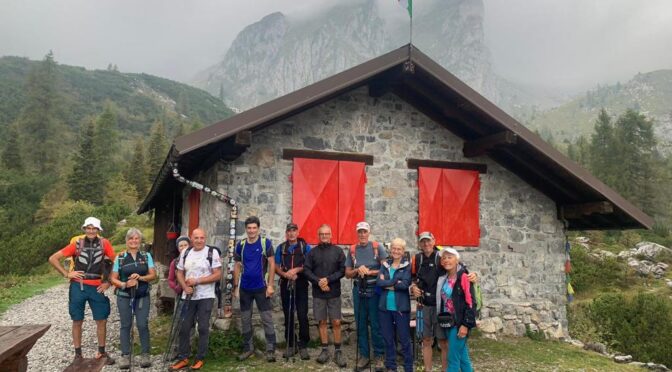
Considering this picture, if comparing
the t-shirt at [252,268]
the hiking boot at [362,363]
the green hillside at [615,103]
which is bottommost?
the hiking boot at [362,363]

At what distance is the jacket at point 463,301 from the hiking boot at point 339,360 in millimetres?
1915

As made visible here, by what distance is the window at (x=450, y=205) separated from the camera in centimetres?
853

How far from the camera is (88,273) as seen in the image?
611 cm

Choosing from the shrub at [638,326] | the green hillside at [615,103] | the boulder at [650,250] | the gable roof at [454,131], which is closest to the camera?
the gable roof at [454,131]

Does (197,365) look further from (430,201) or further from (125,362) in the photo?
(430,201)

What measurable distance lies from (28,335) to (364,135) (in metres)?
5.77

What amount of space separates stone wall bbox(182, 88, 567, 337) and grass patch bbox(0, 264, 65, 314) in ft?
28.6

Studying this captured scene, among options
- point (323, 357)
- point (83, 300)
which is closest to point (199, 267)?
point (83, 300)

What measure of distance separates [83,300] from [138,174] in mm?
38090

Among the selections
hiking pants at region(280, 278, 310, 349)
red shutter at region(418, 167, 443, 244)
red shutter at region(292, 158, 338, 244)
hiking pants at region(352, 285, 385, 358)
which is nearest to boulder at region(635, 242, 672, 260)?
red shutter at region(418, 167, 443, 244)

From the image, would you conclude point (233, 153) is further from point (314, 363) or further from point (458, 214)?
point (458, 214)

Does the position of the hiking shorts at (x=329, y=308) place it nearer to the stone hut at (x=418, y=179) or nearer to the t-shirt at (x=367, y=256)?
the t-shirt at (x=367, y=256)

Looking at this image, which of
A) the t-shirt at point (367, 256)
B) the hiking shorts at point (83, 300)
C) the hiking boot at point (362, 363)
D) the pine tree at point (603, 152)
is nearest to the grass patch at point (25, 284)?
the hiking shorts at point (83, 300)

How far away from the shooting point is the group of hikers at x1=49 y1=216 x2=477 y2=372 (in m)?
5.76
